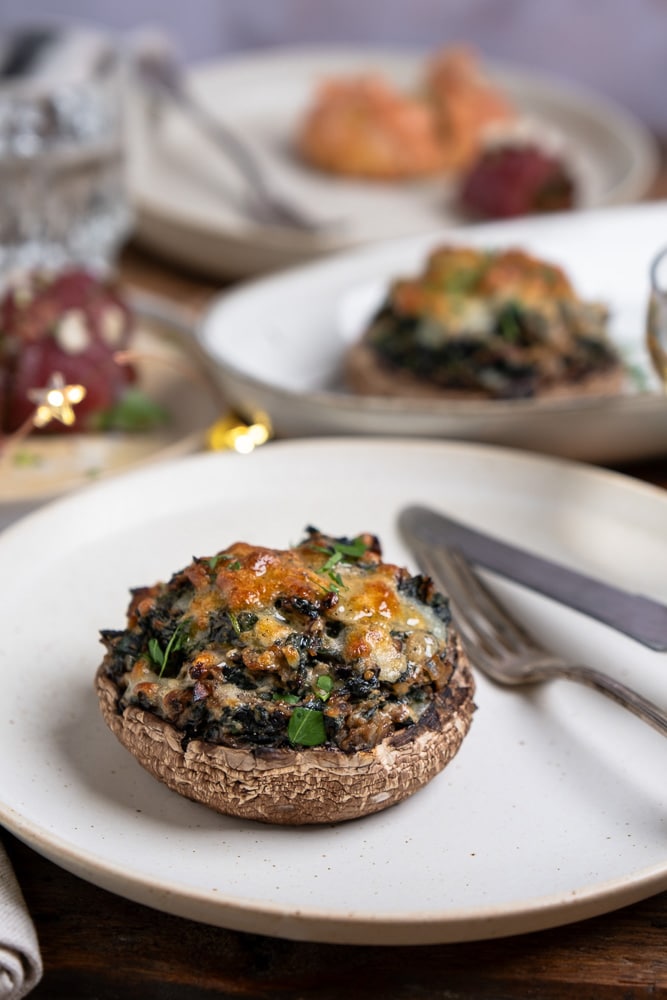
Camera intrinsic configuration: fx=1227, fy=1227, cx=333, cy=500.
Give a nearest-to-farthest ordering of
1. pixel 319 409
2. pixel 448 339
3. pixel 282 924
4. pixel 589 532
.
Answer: pixel 282 924 → pixel 589 532 → pixel 319 409 → pixel 448 339

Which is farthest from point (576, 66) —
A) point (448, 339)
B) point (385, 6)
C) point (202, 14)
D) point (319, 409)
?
point (319, 409)

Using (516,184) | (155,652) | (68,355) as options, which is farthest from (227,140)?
(155,652)

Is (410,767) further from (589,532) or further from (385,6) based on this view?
(385,6)

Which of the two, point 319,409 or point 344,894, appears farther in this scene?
point 319,409

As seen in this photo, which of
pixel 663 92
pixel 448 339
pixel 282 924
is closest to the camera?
pixel 282 924

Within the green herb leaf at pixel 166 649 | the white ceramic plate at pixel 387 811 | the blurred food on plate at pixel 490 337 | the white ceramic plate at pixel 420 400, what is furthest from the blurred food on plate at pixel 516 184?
the green herb leaf at pixel 166 649

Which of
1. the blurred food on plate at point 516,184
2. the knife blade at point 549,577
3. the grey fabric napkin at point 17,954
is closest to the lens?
the grey fabric napkin at point 17,954

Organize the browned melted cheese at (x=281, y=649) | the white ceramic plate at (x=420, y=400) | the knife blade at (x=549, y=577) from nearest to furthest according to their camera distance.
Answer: the browned melted cheese at (x=281, y=649)
the knife blade at (x=549, y=577)
the white ceramic plate at (x=420, y=400)

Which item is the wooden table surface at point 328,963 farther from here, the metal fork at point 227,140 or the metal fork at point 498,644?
the metal fork at point 227,140
